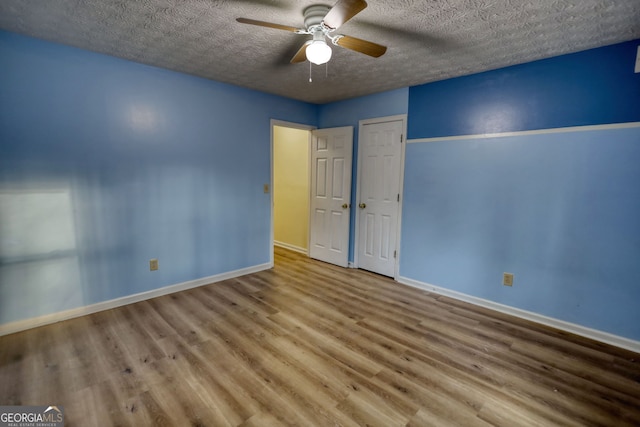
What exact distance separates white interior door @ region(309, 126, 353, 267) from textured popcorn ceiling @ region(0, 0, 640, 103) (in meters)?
1.32

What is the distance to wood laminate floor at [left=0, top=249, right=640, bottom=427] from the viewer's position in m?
1.71

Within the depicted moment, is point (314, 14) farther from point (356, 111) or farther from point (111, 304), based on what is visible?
point (111, 304)

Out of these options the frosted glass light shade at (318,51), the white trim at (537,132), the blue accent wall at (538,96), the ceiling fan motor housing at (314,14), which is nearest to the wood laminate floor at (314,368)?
the white trim at (537,132)

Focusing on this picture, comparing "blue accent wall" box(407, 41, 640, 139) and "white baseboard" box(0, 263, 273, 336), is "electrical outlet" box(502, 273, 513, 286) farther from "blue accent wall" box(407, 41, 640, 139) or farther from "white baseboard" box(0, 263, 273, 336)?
"white baseboard" box(0, 263, 273, 336)

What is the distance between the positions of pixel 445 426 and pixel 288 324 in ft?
4.84

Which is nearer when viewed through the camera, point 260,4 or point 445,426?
point 445,426

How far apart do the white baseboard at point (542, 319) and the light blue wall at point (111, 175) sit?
2.54 m

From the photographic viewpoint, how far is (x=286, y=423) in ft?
5.34

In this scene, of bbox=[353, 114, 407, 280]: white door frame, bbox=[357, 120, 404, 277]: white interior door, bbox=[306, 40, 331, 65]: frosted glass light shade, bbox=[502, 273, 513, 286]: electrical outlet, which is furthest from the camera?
bbox=[357, 120, 404, 277]: white interior door

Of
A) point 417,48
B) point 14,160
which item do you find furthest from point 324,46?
point 14,160

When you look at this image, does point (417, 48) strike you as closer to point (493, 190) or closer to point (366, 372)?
point (493, 190)

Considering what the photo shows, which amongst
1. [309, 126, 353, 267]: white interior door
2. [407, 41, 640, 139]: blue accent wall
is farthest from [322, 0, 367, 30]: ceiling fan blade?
[309, 126, 353, 267]: white interior door

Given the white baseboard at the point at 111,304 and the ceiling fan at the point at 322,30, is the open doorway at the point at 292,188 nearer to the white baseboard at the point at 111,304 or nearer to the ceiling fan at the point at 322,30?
the white baseboard at the point at 111,304

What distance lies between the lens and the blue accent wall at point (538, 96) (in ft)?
7.79
